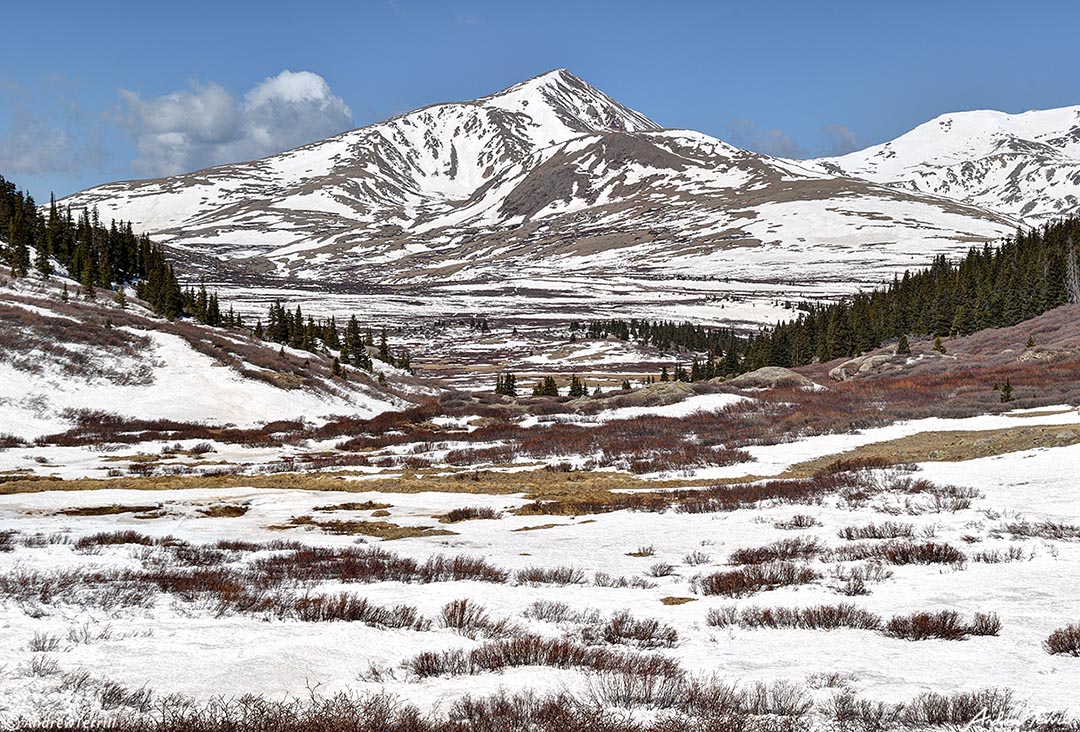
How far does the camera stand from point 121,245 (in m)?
96.1

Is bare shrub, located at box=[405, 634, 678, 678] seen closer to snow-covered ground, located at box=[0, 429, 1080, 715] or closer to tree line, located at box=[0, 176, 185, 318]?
snow-covered ground, located at box=[0, 429, 1080, 715]

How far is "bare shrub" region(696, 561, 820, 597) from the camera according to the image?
10.9 metres

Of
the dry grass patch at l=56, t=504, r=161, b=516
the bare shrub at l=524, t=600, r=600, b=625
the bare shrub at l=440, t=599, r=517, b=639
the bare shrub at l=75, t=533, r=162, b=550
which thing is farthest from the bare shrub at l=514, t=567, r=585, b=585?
the dry grass patch at l=56, t=504, r=161, b=516

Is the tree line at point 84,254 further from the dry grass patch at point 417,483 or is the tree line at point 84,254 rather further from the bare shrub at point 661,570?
the bare shrub at point 661,570

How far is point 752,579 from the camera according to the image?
36.9 feet

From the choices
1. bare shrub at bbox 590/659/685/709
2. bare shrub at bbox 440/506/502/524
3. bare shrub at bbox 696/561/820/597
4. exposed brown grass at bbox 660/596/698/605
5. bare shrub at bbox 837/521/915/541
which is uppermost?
bare shrub at bbox 590/659/685/709

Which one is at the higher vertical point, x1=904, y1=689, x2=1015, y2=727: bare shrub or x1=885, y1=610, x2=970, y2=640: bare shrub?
x1=904, y1=689, x2=1015, y2=727: bare shrub

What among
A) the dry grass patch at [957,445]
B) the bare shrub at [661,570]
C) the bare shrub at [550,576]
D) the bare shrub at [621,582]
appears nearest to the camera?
the bare shrub at [621,582]

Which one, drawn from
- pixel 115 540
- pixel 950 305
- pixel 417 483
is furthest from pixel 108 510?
pixel 950 305

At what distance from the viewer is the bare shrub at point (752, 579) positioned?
1091 centimetres

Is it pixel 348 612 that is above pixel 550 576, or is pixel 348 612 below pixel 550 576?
above

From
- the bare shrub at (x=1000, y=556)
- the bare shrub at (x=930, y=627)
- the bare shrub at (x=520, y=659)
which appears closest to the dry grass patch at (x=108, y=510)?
the bare shrub at (x=520, y=659)

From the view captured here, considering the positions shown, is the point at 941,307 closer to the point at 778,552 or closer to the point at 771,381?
the point at 771,381

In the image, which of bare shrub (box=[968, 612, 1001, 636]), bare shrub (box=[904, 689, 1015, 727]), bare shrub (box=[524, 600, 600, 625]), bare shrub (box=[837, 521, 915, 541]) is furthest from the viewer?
bare shrub (box=[837, 521, 915, 541])
